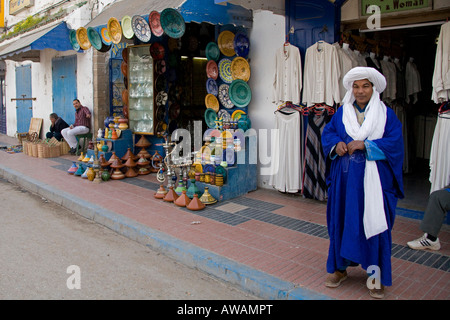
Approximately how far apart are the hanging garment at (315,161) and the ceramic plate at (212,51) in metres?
2.18

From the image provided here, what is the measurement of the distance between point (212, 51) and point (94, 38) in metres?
2.45

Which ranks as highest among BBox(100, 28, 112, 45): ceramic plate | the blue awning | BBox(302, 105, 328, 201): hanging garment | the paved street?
the blue awning

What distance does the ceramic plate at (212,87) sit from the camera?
743 centimetres

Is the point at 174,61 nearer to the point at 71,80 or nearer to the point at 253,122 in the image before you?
the point at 253,122

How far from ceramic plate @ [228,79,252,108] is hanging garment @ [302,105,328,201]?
130 centimetres

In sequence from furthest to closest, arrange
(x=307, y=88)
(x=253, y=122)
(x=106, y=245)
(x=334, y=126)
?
(x=253, y=122), (x=307, y=88), (x=106, y=245), (x=334, y=126)

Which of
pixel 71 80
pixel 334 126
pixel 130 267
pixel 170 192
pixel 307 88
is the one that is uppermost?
pixel 71 80

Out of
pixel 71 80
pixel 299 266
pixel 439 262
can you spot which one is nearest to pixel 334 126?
pixel 299 266

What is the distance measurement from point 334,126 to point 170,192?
343 centimetres

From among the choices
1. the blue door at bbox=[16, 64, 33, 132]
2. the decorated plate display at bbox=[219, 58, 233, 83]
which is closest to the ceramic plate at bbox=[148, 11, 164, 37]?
the decorated plate display at bbox=[219, 58, 233, 83]

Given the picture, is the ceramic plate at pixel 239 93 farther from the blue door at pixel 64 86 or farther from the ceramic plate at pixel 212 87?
the blue door at pixel 64 86

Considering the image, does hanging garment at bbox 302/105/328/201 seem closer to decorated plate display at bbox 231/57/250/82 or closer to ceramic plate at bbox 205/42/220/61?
decorated plate display at bbox 231/57/250/82

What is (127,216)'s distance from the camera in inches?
229

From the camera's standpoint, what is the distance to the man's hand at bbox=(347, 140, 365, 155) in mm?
3389
